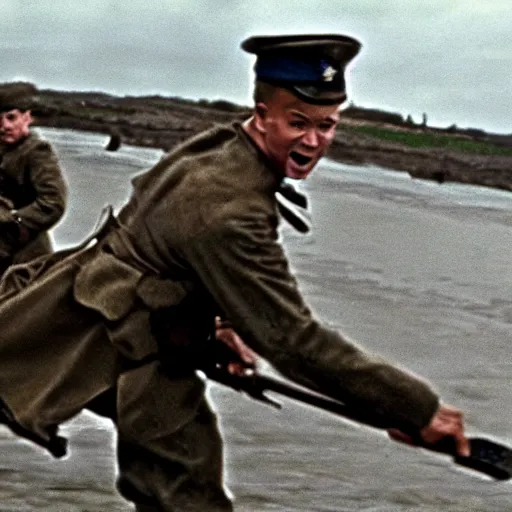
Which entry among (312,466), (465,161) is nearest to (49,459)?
(312,466)

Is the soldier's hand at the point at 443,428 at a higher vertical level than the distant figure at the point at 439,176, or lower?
higher

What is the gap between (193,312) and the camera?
211 inches

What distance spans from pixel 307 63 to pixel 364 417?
1092 millimetres

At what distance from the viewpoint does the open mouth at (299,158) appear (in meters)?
5.22

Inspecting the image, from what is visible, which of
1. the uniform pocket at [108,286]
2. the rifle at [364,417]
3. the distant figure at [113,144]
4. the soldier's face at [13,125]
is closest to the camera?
the rifle at [364,417]

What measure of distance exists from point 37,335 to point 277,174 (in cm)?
98

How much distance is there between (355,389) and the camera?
16.9 feet

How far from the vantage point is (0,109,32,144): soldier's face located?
10.7 m

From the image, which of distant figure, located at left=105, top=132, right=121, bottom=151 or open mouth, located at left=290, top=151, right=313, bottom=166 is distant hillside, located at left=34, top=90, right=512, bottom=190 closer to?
distant figure, located at left=105, top=132, right=121, bottom=151

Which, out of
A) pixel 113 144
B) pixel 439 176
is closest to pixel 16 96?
pixel 113 144

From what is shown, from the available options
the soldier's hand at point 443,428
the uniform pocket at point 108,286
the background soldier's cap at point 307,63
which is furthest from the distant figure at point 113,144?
the soldier's hand at point 443,428

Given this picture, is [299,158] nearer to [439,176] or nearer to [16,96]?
[16,96]

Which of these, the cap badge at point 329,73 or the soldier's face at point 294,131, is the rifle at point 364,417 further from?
the cap badge at point 329,73

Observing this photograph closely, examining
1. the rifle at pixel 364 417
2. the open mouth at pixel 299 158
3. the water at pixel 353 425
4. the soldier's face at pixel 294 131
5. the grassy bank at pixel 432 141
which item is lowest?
the water at pixel 353 425
